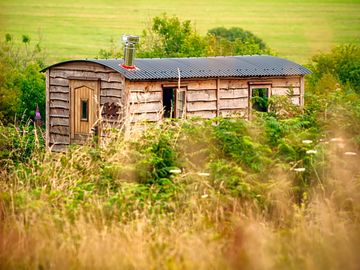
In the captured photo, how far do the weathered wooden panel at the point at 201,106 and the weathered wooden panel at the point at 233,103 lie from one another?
279 mm

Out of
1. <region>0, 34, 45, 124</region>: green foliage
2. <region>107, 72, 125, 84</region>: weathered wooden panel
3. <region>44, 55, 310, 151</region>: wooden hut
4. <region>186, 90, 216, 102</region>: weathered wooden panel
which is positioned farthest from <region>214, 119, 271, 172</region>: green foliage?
<region>0, 34, 45, 124</region>: green foliage

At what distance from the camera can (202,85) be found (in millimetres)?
25281

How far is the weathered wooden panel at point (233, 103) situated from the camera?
25.8 metres

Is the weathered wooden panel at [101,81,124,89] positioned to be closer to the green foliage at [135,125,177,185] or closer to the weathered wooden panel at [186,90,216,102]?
the weathered wooden panel at [186,90,216,102]

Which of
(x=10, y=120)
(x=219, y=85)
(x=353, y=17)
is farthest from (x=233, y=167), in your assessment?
(x=353, y=17)

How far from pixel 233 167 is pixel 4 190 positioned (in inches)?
115

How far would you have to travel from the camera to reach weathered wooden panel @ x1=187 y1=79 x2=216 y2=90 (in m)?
25.1

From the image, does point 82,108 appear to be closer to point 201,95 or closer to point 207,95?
point 201,95

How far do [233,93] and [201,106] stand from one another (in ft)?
3.82

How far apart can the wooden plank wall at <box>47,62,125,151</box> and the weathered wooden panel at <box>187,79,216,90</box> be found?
6.78 ft

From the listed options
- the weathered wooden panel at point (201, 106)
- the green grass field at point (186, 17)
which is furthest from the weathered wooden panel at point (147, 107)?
the green grass field at point (186, 17)

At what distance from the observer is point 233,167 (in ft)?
45.3

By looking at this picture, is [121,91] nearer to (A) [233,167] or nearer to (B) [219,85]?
(B) [219,85]

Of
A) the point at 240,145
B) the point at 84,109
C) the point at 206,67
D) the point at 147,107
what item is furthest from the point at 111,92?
the point at 240,145
